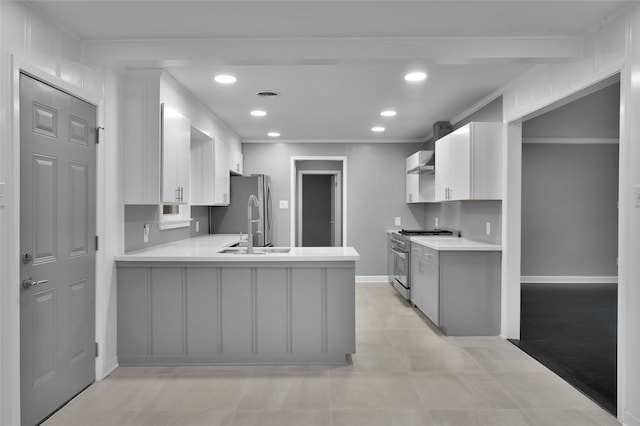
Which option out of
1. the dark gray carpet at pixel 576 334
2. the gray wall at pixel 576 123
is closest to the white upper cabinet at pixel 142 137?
the dark gray carpet at pixel 576 334

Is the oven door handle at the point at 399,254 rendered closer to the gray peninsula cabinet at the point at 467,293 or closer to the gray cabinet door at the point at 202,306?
the gray peninsula cabinet at the point at 467,293

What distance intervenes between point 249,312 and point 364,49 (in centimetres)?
207

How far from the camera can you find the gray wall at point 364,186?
7023 mm

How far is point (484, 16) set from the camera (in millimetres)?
2414

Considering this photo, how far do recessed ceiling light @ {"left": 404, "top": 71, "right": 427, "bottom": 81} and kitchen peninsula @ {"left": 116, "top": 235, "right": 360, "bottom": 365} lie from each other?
161 cm

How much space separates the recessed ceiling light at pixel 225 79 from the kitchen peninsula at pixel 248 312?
1.52 meters

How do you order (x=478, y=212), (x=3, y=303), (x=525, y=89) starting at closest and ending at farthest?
(x=3, y=303)
(x=525, y=89)
(x=478, y=212)

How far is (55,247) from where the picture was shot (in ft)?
8.20

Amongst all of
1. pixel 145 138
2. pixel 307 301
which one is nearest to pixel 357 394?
pixel 307 301

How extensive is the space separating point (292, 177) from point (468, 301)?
380 centimetres

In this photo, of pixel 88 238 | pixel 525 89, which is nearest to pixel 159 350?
pixel 88 238

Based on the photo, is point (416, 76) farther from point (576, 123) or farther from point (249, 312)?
point (576, 123)

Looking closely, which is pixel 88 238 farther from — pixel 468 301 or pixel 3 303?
pixel 468 301

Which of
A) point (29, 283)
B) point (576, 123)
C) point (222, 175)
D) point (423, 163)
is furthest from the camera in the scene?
point (576, 123)
